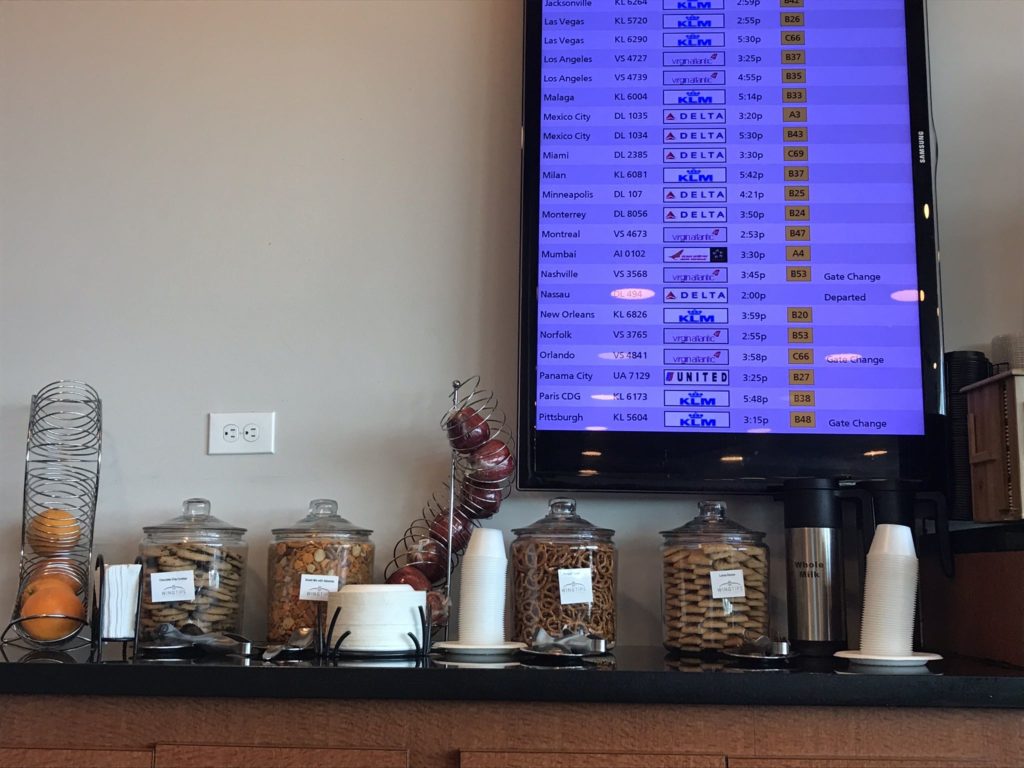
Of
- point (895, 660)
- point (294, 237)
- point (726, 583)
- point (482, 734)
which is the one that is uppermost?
point (294, 237)

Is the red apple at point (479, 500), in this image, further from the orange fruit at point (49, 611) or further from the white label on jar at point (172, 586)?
the orange fruit at point (49, 611)

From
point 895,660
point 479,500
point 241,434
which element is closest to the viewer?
point 895,660

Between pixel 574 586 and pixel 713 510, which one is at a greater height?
pixel 713 510

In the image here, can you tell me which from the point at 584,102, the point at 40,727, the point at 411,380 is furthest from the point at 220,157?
the point at 40,727

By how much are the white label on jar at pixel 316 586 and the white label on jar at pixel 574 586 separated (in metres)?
→ 0.39

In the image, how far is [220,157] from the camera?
7.18 feet

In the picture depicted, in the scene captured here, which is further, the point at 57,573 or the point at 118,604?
the point at 57,573

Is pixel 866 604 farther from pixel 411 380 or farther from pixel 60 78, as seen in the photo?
pixel 60 78

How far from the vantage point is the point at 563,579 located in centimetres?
174

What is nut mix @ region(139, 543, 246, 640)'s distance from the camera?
1764 mm

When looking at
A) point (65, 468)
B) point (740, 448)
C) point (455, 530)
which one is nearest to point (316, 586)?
point (455, 530)

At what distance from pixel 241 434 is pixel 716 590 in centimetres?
98

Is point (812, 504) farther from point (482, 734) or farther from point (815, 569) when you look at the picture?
point (482, 734)

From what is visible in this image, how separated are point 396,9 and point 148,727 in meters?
1.50
